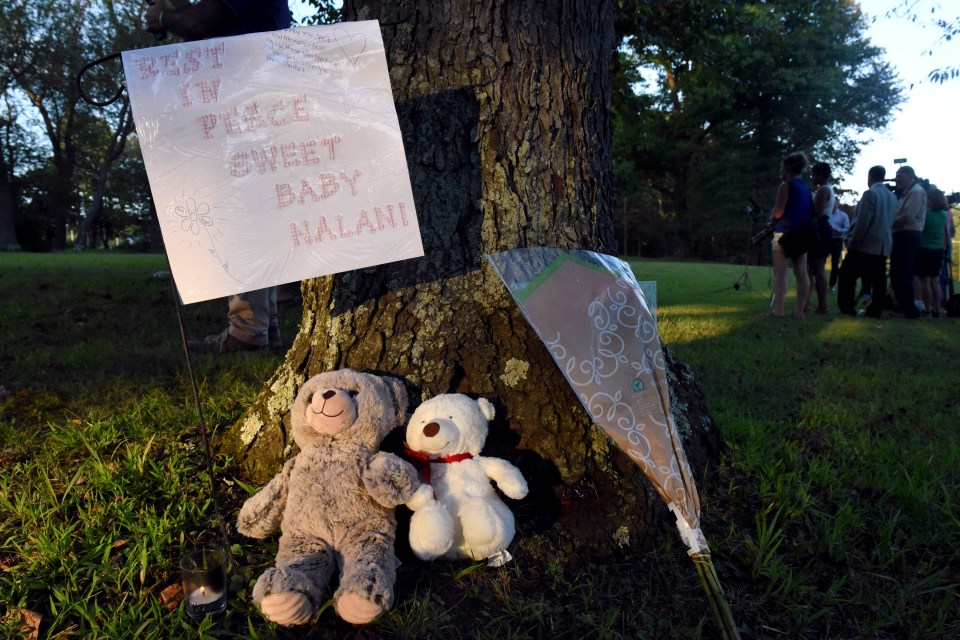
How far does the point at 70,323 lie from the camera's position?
5418 millimetres

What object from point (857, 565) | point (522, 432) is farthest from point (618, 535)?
point (857, 565)

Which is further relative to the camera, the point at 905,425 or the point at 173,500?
the point at 905,425

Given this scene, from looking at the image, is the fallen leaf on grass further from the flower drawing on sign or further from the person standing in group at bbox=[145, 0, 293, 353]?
the person standing in group at bbox=[145, 0, 293, 353]

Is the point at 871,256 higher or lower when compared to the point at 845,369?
higher

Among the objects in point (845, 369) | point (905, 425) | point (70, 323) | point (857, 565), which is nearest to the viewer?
point (857, 565)

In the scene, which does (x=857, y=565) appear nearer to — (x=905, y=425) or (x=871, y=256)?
(x=905, y=425)

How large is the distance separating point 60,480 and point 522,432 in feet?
5.76

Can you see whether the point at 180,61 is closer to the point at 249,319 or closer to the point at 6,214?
the point at 249,319

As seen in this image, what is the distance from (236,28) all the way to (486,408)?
2.51m

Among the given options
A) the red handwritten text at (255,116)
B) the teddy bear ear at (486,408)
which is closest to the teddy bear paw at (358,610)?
the teddy bear ear at (486,408)

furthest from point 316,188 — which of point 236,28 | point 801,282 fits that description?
point 801,282

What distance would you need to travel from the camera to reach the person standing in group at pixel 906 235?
24.9 feet

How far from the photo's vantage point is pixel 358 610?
1601 mm

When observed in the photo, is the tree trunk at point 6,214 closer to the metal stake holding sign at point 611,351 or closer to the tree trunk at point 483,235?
the tree trunk at point 483,235
